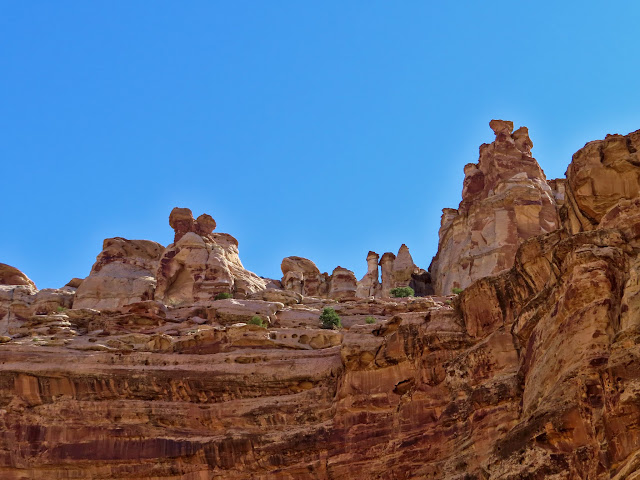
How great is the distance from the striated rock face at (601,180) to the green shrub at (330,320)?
2467cm

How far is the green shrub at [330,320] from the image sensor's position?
63.3 meters

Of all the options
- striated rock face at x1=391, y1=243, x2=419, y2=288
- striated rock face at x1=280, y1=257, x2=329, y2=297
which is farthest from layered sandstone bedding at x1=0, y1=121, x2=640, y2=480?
striated rock face at x1=280, y1=257, x2=329, y2=297

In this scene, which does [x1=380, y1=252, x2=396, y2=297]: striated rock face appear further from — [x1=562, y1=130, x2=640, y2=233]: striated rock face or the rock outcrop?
[x1=562, y1=130, x2=640, y2=233]: striated rock face

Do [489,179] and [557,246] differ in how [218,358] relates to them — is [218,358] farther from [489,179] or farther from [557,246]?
[489,179]

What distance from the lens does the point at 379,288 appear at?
9594cm

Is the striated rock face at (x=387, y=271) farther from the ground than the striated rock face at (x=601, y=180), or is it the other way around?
the striated rock face at (x=387, y=271)

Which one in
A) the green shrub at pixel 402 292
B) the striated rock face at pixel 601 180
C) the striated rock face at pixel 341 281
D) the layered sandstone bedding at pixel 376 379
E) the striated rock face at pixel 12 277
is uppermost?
the striated rock face at pixel 12 277

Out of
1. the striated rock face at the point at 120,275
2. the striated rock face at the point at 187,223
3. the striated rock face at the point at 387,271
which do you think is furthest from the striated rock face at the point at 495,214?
the striated rock face at the point at 120,275

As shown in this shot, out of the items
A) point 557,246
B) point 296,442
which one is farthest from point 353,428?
point 557,246

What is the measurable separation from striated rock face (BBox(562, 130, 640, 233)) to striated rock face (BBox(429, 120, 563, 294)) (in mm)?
39845

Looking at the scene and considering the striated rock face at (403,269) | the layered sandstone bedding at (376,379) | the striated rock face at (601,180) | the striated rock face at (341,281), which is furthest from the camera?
the striated rock face at (341,281)

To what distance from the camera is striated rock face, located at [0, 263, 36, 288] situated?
95.9 m

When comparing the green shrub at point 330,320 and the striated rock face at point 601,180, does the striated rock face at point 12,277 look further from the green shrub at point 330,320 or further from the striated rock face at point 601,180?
the striated rock face at point 601,180

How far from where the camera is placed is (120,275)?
8912 centimetres
